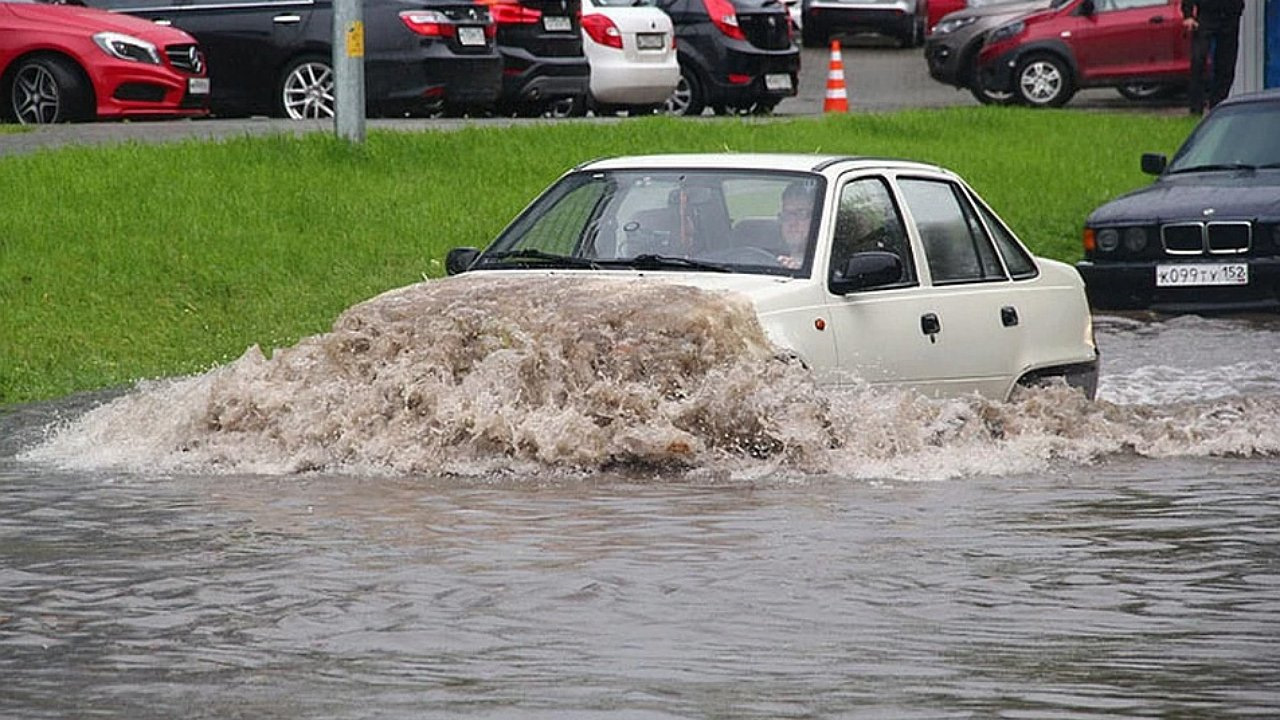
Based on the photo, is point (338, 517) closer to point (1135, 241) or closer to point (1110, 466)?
point (1110, 466)

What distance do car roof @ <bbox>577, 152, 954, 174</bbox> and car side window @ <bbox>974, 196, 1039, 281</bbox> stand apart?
0.48 metres

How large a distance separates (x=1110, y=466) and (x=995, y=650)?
4.85m

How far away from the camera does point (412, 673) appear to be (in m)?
7.55

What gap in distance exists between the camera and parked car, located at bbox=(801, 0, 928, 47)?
4922cm

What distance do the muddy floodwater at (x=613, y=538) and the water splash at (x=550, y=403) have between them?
15 mm

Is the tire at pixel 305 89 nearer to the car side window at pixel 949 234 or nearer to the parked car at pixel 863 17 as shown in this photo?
the car side window at pixel 949 234

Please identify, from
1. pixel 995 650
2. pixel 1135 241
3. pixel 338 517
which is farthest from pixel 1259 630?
pixel 1135 241

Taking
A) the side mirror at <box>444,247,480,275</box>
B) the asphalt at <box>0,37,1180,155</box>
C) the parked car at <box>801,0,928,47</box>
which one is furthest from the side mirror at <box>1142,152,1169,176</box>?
the parked car at <box>801,0,928,47</box>

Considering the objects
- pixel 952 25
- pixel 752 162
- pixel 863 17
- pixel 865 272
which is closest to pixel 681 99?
pixel 952 25

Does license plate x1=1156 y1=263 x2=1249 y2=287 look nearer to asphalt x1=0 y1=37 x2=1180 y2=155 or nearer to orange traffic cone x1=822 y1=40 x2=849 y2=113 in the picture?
asphalt x1=0 y1=37 x2=1180 y2=155

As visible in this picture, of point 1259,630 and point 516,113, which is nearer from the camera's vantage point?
point 1259,630

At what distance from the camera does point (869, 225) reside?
42.6ft

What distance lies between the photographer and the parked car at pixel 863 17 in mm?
49219

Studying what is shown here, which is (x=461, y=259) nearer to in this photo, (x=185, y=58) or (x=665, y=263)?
(x=665, y=263)
